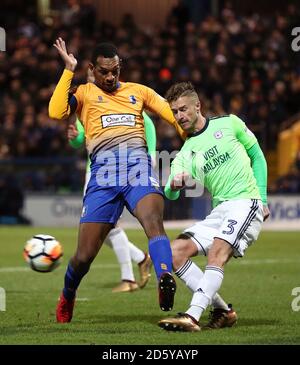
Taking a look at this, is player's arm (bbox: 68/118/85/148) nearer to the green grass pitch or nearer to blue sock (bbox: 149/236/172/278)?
the green grass pitch

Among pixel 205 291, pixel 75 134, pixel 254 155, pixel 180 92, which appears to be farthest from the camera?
pixel 75 134

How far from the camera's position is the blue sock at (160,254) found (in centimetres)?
830

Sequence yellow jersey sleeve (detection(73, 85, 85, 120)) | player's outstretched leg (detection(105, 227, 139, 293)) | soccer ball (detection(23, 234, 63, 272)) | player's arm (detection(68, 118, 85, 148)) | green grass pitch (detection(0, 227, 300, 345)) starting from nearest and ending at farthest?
green grass pitch (detection(0, 227, 300, 345)) → yellow jersey sleeve (detection(73, 85, 85, 120)) → player's arm (detection(68, 118, 85, 148)) → soccer ball (detection(23, 234, 63, 272)) → player's outstretched leg (detection(105, 227, 139, 293))

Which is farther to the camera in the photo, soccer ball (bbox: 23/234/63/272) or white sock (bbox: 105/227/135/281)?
white sock (bbox: 105/227/135/281)

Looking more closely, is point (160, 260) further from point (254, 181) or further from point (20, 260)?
point (20, 260)

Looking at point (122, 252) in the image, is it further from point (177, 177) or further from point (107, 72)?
point (177, 177)

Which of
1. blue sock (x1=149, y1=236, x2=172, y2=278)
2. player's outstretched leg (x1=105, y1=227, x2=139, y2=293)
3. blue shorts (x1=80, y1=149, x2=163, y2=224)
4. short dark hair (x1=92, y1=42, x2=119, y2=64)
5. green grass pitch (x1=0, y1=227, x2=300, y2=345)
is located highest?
short dark hair (x1=92, y1=42, x2=119, y2=64)

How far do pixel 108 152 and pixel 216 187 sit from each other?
3.41 ft

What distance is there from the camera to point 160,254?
837 cm

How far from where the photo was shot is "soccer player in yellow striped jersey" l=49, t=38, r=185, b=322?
8.80 meters

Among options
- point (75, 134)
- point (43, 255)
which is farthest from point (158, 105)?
point (43, 255)

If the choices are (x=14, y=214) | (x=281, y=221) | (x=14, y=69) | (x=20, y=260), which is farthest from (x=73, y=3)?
(x=20, y=260)

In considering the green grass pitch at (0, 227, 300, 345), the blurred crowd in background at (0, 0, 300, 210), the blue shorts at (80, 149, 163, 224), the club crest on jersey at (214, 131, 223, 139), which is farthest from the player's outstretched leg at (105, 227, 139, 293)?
the blurred crowd in background at (0, 0, 300, 210)

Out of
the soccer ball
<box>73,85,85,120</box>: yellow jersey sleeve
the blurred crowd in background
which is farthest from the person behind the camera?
the blurred crowd in background
